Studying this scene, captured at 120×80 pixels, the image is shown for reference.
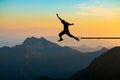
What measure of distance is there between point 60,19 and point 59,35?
8.62ft

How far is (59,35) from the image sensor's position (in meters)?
34.5

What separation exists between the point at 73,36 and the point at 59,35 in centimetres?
164

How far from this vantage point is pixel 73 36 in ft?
113

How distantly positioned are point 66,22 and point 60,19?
1.10 m

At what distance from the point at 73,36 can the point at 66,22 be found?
6.91ft

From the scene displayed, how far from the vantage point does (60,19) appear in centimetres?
3253

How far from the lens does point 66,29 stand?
33.2 metres

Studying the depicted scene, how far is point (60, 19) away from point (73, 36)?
10.1ft

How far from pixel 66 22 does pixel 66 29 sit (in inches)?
Answer: 31.5

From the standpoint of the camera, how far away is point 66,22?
1313 inches

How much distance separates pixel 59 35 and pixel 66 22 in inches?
79.4
